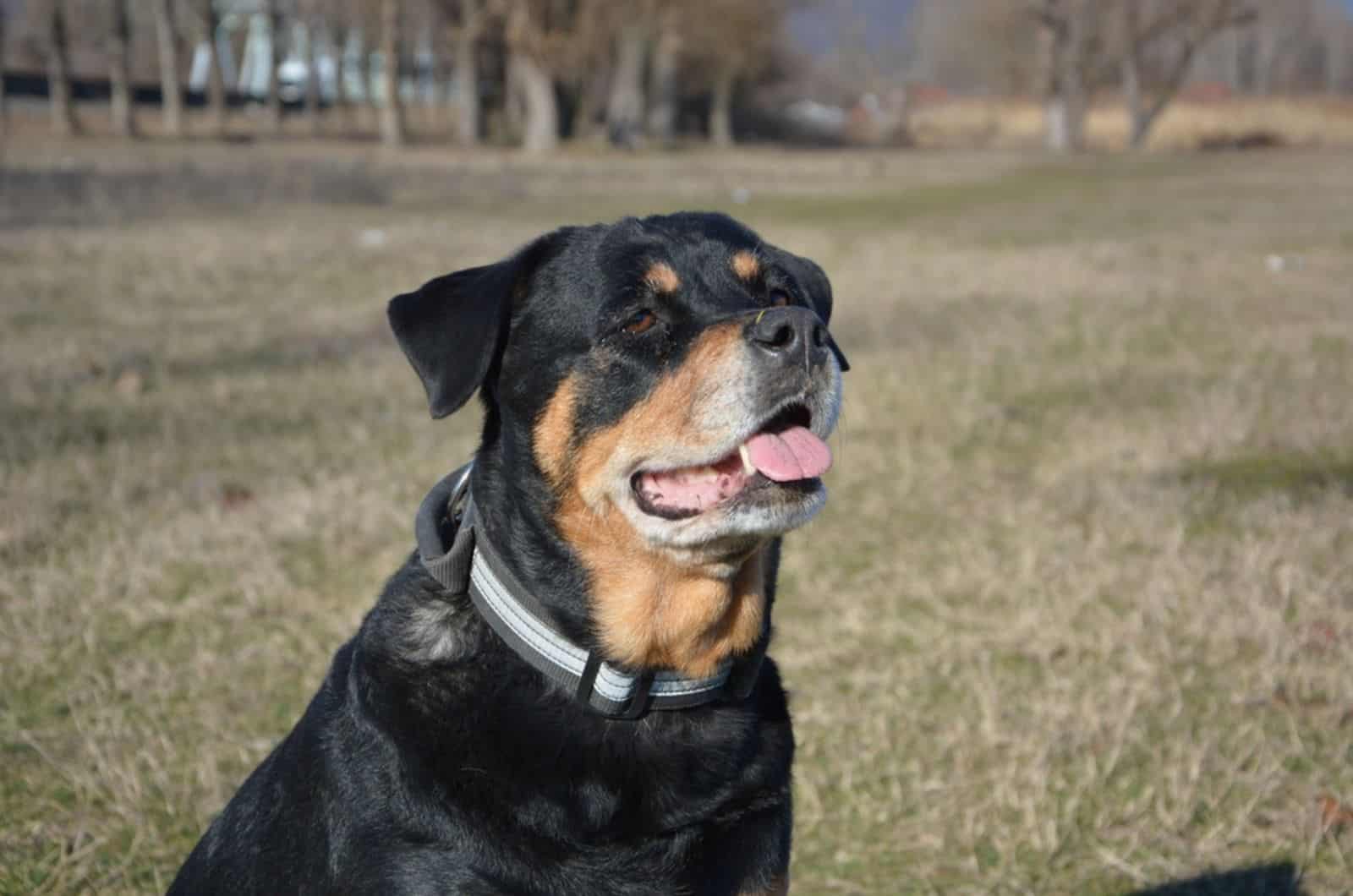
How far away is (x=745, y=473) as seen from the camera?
3.04 meters

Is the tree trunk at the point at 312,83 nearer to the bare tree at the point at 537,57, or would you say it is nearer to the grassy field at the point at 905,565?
the bare tree at the point at 537,57

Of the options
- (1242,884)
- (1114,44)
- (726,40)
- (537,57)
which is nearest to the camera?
(1242,884)

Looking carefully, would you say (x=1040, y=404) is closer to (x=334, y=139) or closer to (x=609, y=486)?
(x=609, y=486)

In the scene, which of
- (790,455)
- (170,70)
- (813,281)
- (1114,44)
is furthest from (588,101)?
(790,455)

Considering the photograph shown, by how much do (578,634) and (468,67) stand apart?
5420 cm

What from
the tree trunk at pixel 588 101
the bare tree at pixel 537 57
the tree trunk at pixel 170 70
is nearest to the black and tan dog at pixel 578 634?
the bare tree at pixel 537 57

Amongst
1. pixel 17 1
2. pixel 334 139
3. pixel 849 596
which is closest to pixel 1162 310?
pixel 849 596

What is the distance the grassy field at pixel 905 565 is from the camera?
4.24 metres

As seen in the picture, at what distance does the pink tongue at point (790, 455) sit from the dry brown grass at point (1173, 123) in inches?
2306

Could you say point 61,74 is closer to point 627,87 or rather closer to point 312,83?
point 312,83

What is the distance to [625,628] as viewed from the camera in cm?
303

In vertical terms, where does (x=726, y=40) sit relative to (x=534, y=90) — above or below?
above

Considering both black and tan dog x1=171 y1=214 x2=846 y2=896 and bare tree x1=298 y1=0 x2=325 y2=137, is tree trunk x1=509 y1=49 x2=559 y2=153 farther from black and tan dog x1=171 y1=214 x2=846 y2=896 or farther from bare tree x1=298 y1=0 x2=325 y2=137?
black and tan dog x1=171 y1=214 x2=846 y2=896

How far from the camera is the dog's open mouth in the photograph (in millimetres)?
2996
